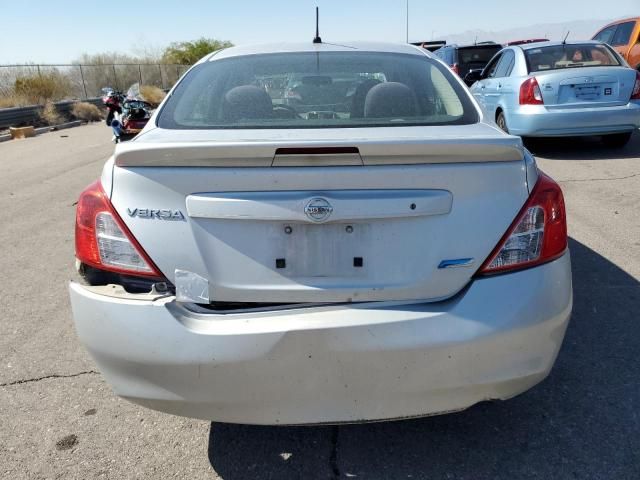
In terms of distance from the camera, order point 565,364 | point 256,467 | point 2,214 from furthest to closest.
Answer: point 2,214, point 565,364, point 256,467

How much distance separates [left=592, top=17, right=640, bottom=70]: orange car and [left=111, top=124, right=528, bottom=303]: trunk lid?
12.0m

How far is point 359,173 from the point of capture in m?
2.00

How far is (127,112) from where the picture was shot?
862 cm

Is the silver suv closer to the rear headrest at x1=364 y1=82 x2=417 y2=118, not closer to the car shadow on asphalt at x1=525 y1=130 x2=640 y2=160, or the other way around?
the rear headrest at x1=364 y1=82 x2=417 y2=118

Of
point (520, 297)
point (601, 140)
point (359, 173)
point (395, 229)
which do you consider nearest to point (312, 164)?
point (359, 173)

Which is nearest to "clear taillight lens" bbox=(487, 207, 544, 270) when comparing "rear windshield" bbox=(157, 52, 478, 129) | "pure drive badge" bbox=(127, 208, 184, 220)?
"rear windshield" bbox=(157, 52, 478, 129)

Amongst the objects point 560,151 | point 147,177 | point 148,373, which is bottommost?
point 560,151

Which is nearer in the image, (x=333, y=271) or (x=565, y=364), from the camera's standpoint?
(x=333, y=271)

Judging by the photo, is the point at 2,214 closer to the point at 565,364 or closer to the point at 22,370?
the point at 22,370

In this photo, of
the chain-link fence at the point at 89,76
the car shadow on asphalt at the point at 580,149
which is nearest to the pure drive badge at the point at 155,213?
the car shadow on asphalt at the point at 580,149

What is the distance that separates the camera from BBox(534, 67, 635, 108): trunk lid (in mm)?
7883

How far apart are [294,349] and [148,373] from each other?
0.55 metres

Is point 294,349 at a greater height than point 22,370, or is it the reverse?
point 294,349

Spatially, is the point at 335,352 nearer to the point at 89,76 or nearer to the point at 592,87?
the point at 592,87
